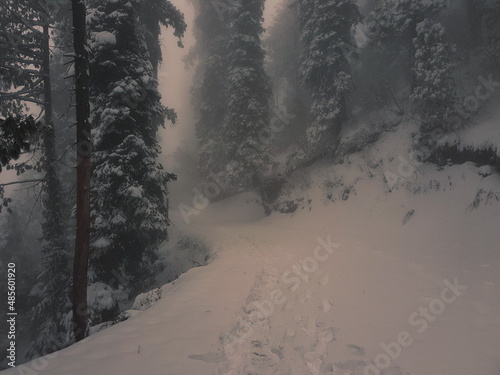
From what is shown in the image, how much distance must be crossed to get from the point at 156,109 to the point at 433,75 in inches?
526

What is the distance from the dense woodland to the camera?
1014cm

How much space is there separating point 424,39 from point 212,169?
19.1m

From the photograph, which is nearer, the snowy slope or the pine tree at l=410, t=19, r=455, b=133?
the snowy slope

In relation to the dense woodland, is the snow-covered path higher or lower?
lower

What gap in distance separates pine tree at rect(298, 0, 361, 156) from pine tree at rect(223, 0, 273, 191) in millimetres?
3399

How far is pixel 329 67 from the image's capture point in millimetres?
20984

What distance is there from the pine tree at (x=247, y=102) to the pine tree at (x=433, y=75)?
10107 mm
